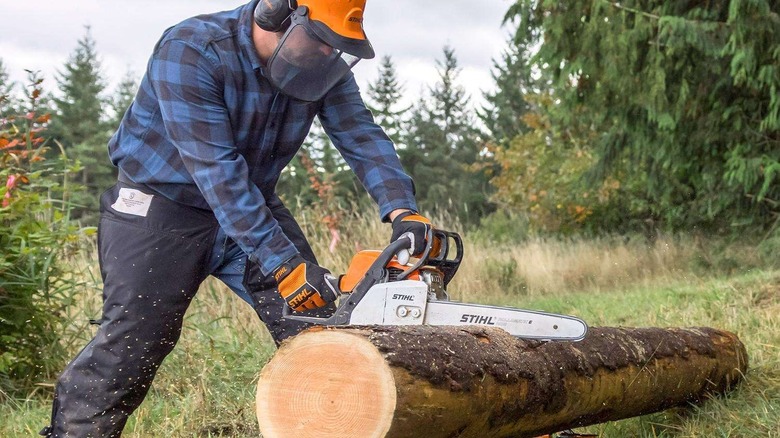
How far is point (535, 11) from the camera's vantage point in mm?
10391

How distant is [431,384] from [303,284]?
728 mm

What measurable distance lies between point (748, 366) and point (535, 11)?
7237 mm

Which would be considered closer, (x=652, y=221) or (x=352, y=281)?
(x=352, y=281)

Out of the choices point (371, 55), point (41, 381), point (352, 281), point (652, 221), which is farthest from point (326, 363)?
point (652, 221)

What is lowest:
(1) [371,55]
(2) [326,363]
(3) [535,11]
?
(2) [326,363]

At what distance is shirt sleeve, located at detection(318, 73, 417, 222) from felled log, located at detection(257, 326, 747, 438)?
3.51 ft

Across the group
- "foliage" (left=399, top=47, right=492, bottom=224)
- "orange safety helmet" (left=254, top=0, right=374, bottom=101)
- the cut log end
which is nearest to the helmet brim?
"orange safety helmet" (left=254, top=0, right=374, bottom=101)

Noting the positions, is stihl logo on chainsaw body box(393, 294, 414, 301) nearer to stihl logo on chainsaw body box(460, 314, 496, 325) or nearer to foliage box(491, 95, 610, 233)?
stihl logo on chainsaw body box(460, 314, 496, 325)

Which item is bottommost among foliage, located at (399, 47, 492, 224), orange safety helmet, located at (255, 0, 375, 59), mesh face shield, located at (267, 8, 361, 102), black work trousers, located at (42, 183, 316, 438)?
foliage, located at (399, 47, 492, 224)

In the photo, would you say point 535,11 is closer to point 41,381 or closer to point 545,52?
point 545,52

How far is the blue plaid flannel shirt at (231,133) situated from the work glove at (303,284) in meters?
0.05

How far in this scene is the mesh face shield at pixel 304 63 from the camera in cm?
301

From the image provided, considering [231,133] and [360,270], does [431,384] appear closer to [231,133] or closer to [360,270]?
[360,270]

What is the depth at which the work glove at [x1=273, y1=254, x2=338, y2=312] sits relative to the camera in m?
2.81
